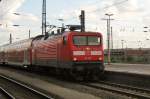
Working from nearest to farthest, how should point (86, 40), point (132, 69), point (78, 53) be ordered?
point (78, 53)
point (86, 40)
point (132, 69)

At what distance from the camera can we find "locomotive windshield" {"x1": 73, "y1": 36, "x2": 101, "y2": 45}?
82.8 ft

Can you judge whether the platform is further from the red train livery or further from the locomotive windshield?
the locomotive windshield

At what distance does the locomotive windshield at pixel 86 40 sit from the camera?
25230mm

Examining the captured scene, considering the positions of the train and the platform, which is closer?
the train

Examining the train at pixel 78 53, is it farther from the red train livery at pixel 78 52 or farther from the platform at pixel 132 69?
the platform at pixel 132 69

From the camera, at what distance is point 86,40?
25.5 m

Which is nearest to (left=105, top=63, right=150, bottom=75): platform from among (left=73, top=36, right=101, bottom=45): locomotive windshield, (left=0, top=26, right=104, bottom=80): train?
(left=0, top=26, right=104, bottom=80): train

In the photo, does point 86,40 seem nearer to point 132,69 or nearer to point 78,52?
point 78,52

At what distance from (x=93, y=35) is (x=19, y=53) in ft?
67.8

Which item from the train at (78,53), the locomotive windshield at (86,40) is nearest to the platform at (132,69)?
the train at (78,53)

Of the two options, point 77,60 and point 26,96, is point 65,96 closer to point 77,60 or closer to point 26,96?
point 26,96

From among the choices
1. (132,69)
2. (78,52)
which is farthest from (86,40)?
(132,69)

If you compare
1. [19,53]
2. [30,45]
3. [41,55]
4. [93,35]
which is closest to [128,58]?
[19,53]

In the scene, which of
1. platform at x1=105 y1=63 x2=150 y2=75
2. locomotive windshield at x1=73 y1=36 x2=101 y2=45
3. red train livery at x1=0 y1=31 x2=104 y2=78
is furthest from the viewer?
platform at x1=105 y1=63 x2=150 y2=75
